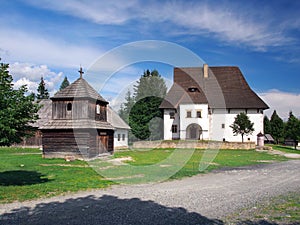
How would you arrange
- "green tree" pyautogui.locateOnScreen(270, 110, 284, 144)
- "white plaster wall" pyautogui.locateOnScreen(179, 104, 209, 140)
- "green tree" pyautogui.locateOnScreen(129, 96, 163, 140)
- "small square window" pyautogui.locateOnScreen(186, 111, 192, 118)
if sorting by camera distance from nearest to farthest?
"white plaster wall" pyautogui.locateOnScreen(179, 104, 209, 140) → "small square window" pyautogui.locateOnScreen(186, 111, 192, 118) → "green tree" pyautogui.locateOnScreen(129, 96, 163, 140) → "green tree" pyautogui.locateOnScreen(270, 110, 284, 144)

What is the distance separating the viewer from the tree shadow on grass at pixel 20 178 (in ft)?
44.5

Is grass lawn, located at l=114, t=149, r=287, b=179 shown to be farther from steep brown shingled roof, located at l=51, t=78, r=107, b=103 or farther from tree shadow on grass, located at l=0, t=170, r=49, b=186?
tree shadow on grass, located at l=0, t=170, r=49, b=186

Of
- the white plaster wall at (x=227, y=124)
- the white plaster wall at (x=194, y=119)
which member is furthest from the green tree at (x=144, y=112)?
the white plaster wall at (x=227, y=124)

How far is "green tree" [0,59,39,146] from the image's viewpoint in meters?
11.2

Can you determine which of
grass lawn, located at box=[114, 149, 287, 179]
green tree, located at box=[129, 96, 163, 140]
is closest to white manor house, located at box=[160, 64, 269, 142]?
green tree, located at box=[129, 96, 163, 140]

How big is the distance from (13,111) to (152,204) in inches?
243

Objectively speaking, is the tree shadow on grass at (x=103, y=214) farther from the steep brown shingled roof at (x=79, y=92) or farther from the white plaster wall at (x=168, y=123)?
the white plaster wall at (x=168, y=123)

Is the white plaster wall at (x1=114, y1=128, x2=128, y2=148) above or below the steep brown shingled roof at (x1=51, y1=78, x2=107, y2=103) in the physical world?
below

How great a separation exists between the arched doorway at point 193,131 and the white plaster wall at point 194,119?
489mm

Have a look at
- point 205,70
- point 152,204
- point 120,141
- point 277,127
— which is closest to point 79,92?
point 152,204

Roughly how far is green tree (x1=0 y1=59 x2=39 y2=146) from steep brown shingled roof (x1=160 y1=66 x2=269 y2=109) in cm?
3726

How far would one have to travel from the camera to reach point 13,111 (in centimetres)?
1131

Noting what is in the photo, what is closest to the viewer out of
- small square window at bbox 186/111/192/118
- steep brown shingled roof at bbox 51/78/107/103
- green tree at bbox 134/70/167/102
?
steep brown shingled roof at bbox 51/78/107/103

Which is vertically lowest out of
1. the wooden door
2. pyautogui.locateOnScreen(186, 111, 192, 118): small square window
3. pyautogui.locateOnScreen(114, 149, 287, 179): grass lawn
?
pyautogui.locateOnScreen(114, 149, 287, 179): grass lawn
